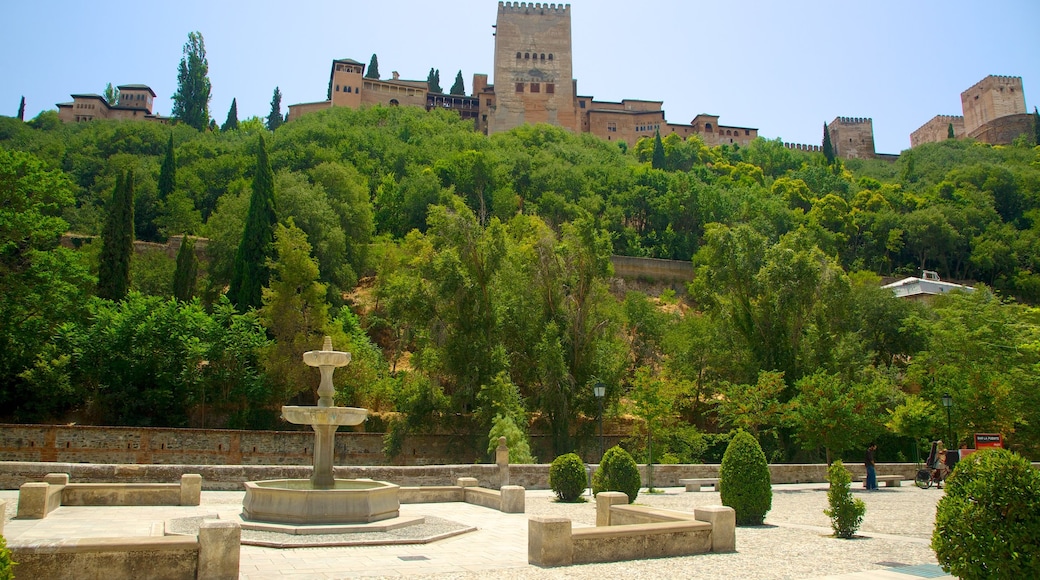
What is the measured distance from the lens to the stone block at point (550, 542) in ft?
29.6

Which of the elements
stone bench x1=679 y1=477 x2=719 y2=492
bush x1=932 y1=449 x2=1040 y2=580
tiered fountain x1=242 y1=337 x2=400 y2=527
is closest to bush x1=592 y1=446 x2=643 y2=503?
tiered fountain x1=242 y1=337 x2=400 y2=527

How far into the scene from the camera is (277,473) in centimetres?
1762

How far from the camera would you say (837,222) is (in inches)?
2569

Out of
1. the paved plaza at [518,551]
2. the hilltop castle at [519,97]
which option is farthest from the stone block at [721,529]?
the hilltop castle at [519,97]

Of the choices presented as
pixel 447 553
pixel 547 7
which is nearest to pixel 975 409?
pixel 447 553

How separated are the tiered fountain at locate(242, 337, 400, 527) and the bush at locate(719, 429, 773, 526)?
6.13 m

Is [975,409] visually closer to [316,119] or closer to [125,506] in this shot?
[125,506]

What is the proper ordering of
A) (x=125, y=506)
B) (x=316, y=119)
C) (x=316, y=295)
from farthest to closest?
(x=316, y=119) < (x=316, y=295) < (x=125, y=506)

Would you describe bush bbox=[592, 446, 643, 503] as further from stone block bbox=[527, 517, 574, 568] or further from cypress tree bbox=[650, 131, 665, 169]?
cypress tree bbox=[650, 131, 665, 169]

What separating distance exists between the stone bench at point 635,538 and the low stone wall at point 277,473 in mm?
9022

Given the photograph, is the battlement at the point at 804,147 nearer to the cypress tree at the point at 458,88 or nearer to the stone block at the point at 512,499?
the cypress tree at the point at 458,88

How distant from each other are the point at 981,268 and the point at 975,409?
37.4 meters

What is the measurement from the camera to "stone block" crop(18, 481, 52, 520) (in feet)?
40.1

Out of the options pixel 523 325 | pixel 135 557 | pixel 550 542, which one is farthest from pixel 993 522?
pixel 523 325
